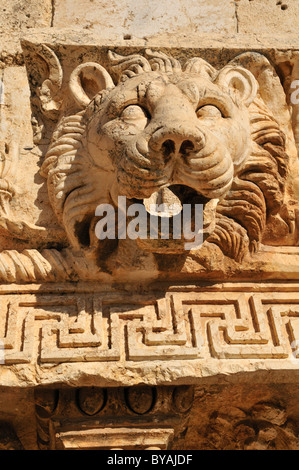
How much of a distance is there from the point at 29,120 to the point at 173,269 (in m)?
1.06

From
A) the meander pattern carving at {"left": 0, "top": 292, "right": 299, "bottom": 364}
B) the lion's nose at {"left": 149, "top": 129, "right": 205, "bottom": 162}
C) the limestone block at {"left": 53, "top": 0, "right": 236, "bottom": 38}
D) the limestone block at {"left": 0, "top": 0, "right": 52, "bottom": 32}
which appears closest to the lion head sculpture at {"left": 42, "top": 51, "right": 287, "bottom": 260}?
the lion's nose at {"left": 149, "top": 129, "right": 205, "bottom": 162}

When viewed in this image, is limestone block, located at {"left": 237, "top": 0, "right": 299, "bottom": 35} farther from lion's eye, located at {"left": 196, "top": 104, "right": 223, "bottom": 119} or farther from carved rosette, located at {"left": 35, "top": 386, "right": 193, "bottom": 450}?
carved rosette, located at {"left": 35, "top": 386, "right": 193, "bottom": 450}

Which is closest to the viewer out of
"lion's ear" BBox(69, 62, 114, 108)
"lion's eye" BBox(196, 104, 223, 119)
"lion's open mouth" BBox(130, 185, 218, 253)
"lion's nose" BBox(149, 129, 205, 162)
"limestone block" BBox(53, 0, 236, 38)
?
"lion's nose" BBox(149, 129, 205, 162)

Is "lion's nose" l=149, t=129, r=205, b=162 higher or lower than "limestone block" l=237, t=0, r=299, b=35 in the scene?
lower

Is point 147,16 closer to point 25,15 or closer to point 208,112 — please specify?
point 25,15

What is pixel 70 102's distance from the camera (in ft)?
9.36

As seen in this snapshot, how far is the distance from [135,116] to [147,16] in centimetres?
118

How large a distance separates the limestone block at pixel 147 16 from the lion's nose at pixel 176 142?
1.25 m

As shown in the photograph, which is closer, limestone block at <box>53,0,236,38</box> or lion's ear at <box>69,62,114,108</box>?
lion's ear at <box>69,62,114,108</box>

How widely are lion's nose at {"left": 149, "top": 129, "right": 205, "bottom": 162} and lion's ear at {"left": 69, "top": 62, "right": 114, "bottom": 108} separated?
0.62 meters

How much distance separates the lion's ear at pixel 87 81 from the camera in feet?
8.97

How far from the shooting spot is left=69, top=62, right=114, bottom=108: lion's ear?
2.73 metres

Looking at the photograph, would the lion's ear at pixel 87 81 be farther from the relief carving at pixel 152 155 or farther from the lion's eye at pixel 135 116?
the lion's eye at pixel 135 116

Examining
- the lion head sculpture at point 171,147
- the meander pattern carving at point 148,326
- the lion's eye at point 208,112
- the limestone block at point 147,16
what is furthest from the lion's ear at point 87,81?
the meander pattern carving at point 148,326
